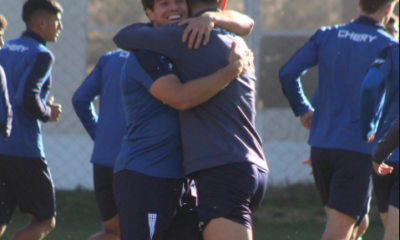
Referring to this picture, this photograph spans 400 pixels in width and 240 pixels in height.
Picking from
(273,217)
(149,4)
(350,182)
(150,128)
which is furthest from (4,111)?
(273,217)

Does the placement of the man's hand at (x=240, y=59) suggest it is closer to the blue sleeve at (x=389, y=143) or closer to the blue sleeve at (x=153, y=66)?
the blue sleeve at (x=153, y=66)

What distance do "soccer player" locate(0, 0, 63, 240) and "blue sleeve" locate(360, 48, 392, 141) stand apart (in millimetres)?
2542

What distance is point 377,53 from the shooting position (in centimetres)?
450

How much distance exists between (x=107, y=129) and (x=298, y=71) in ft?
5.13

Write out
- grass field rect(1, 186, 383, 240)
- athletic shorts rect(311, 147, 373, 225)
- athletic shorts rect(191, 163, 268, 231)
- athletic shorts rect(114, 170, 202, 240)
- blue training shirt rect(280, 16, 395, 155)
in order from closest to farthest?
athletic shorts rect(191, 163, 268, 231)
athletic shorts rect(114, 170, 202, 240)
athletic shorts rect(311, 147, 373, 225)
blue training shirt rect(280, 16, 395, 155)
grass field rect(1, 186, 383, 240)

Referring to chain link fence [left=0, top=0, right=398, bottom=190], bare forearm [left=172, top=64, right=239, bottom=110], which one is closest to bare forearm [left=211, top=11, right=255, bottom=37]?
bare forearm [left=172, top=64, right=239, bottom=110]

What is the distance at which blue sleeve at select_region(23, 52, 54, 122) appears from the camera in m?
4.86

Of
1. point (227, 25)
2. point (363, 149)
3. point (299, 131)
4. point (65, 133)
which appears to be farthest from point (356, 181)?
point (65, 133)

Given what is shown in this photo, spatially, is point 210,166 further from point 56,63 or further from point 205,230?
point 56,63

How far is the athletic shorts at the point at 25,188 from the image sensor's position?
493 cm

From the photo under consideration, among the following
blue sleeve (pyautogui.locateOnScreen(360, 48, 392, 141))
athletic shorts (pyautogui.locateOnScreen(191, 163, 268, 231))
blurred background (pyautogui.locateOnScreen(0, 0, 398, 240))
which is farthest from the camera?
blurred background (pyautogui.locateOnScreen(0, 0, 398, 240))

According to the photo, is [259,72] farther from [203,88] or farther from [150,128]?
[203,88]

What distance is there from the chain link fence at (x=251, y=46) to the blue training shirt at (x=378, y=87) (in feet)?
13.0

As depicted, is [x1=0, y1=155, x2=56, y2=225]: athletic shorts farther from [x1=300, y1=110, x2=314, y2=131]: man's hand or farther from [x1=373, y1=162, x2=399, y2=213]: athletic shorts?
[x1=373, y1=162, x2=399, y2=213]: athletic shorts
